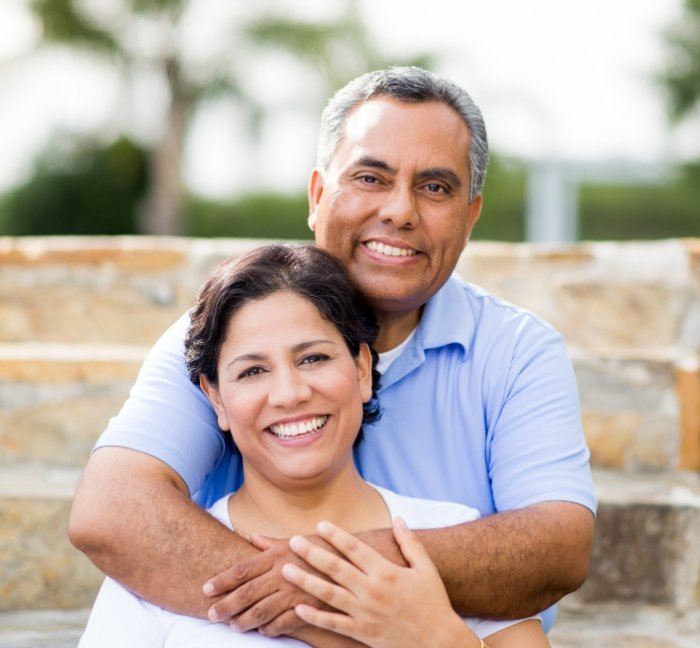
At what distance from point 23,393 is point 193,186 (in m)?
14.0

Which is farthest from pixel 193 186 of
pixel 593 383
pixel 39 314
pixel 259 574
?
A: pixel 259 574

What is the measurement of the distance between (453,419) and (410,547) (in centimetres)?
50

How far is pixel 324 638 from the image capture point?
184 centimetres

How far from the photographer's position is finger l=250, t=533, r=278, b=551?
1.86 m

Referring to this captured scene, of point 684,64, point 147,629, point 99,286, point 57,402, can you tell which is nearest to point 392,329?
point 147,629

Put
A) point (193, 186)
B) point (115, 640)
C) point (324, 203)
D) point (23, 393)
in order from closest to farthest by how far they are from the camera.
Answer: point (115, 640), point (324, 203), point (23, 393), point (193, 186)

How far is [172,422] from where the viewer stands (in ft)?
6.71

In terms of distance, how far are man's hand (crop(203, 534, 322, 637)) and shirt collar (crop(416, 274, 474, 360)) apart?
0.70 metres

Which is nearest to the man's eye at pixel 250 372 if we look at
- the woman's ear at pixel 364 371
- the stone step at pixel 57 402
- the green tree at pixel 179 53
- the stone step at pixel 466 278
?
the woman's ear at pixel 364 371

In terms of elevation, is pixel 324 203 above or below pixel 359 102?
below

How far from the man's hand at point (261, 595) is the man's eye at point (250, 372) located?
317 mm

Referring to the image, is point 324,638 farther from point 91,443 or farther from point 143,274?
point 143,274

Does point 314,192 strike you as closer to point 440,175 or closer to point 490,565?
point 440,175

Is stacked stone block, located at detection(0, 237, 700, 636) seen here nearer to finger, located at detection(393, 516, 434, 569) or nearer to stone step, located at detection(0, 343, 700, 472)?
stone step, located at detection(0, 343, 700, 472)
